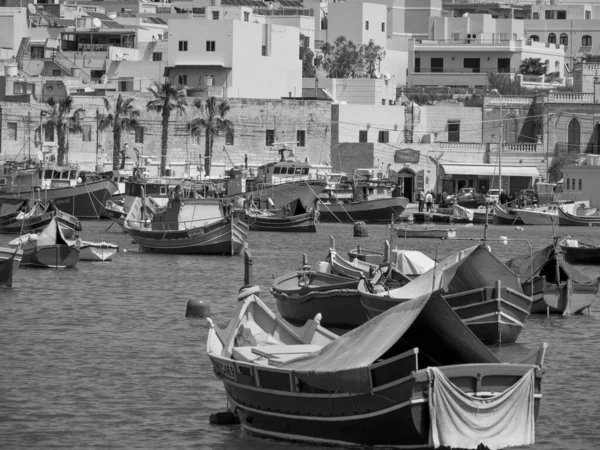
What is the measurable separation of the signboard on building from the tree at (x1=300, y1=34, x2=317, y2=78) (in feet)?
73.4

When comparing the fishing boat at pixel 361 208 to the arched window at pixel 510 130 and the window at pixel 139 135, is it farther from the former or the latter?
the arched window at pixel 510 130

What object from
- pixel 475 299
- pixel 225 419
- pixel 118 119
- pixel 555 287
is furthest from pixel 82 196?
pixel 225 419

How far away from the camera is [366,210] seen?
83.2m

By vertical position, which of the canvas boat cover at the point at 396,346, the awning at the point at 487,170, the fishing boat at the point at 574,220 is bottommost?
the fishing boat at the point at 574,220

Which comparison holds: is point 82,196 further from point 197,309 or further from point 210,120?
point 197,309

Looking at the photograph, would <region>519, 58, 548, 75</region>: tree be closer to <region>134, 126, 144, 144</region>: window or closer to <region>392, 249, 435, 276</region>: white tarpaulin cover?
<region>134, 126, 144, 144</region>: window

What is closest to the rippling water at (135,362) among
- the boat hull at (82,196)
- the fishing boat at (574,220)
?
the boat hull at (82,196)

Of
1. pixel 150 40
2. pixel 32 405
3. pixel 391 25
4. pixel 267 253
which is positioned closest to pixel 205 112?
pixel 150 40

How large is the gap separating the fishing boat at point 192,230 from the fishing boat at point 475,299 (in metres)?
23.7

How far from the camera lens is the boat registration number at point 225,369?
2278 cm

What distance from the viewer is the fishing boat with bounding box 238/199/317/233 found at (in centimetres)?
7300

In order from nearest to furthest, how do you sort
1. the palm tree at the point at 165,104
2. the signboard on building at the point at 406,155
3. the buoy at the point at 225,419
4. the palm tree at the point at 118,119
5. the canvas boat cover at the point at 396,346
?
the canvas boat cover at the point at 396,346 → the buoy at the point at 225,419 → the palm tree at the point at 165,104 → the palm tree at the point at 118,119 → the signboard on building at the point at 406,155

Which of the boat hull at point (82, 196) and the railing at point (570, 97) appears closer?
the boat hull at point (82, 196)

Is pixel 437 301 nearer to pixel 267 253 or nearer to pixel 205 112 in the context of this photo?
pixel 267 253
